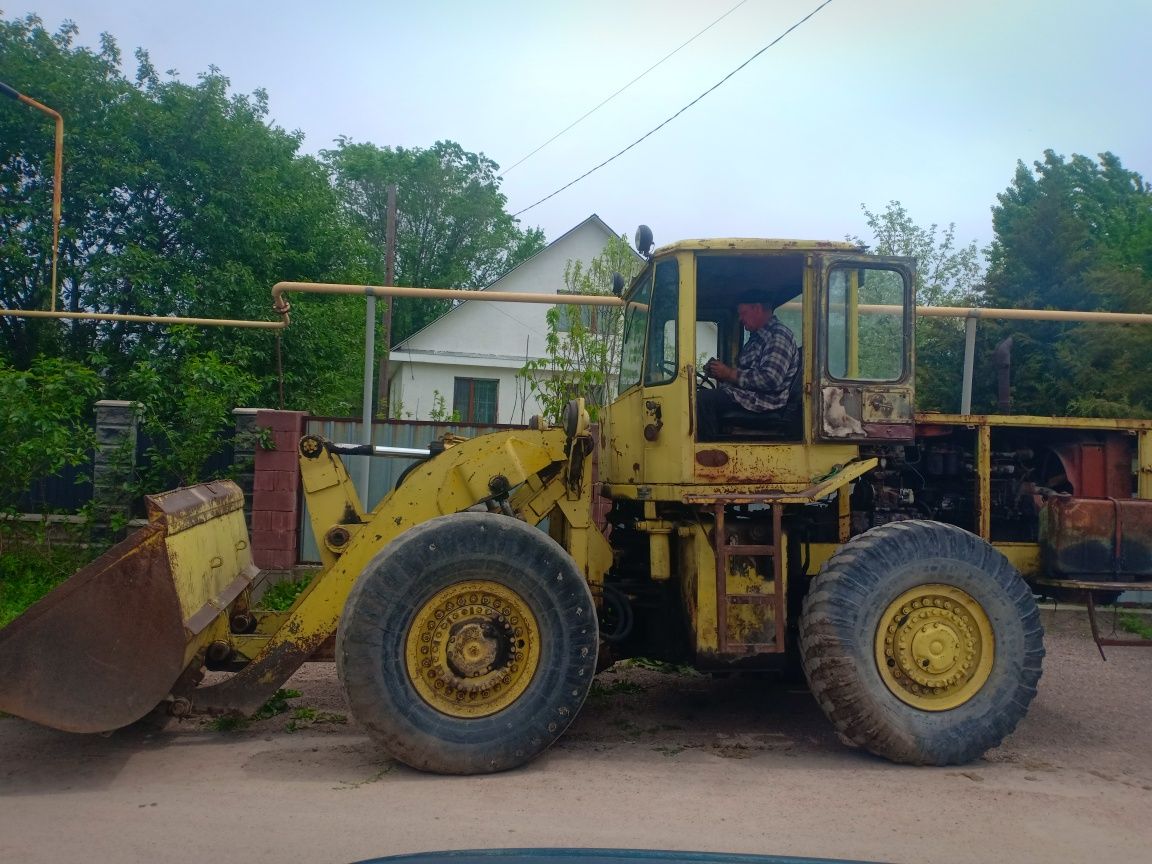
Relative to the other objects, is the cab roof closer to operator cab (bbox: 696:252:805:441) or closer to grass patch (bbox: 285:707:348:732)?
operator cab (bbox: 696:252:805:441)

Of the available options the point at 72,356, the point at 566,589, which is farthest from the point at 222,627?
the point at 72,356

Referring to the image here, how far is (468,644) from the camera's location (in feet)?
16.0

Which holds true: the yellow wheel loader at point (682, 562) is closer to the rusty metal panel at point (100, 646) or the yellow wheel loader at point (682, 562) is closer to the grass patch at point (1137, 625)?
the rusty metal panel at point (100, 646)

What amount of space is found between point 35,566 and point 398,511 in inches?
232

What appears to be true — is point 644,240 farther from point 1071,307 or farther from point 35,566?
Result: point 1071,307

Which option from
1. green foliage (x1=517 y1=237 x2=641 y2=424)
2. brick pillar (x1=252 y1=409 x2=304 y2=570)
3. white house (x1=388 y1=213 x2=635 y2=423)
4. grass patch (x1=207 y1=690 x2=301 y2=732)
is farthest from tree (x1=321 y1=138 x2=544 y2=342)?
grass patch (x1=207 y1=690 x2=301 y2=732)

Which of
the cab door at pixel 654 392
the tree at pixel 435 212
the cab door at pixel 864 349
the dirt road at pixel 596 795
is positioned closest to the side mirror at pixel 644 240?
the cab door at pixel 654 392

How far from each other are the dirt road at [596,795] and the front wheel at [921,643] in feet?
0.70

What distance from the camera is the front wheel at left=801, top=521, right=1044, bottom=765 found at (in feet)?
16.2

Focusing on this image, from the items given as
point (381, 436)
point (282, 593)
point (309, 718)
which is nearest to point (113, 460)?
point (282, 593)

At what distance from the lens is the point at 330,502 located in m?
5.67

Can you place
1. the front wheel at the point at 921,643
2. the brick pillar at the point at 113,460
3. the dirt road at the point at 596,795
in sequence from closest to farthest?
the dirt road at the point at 596,795
the front wheel at the point at 921,643
the brick pillar at the point at 113,460

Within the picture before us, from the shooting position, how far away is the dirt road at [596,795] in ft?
12.8

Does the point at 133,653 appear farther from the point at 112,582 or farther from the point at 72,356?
the point at 72,356
